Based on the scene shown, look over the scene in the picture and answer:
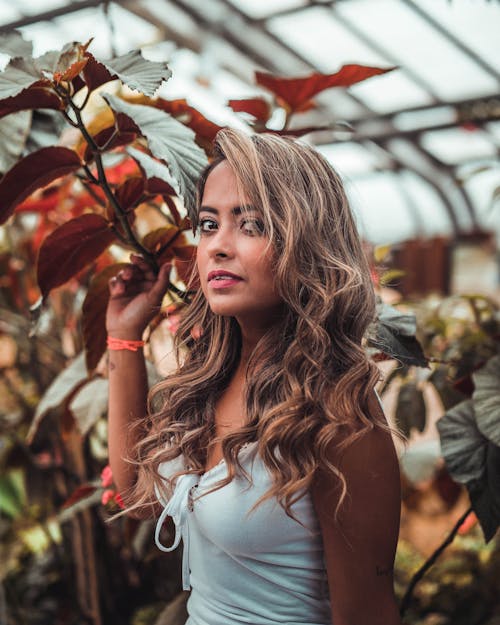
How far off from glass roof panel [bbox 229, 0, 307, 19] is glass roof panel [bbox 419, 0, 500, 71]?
1031mm

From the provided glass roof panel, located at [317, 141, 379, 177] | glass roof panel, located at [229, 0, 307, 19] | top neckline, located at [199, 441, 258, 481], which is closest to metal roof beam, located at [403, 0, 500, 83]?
glass roof panel, located at [229, 0, 307, 19]

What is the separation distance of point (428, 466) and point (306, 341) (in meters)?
0.89

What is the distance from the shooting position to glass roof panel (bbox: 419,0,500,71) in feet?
16.6

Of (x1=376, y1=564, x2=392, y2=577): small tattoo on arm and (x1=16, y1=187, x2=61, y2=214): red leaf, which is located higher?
(x1=16, y1=187, x2=61, y2=214): red leaf

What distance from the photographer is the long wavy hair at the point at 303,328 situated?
3.05 feet

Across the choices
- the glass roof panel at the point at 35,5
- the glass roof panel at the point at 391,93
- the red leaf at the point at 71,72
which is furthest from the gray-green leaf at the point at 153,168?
the glass roof panel at the point at 391,93

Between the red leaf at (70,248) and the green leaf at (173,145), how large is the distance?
0.68 feet

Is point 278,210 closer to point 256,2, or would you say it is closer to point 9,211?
point 9,211

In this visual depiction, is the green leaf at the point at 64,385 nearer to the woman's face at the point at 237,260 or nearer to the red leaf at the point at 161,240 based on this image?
the red leaf at the point at 161,240

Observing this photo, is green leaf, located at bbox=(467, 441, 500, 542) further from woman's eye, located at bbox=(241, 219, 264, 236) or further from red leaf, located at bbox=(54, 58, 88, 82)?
red leaf, located at bbox=(54, 58, 88, 82)

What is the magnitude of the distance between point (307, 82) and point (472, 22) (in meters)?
4.45

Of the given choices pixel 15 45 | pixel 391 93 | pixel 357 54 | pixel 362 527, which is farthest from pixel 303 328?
pixel 391 93

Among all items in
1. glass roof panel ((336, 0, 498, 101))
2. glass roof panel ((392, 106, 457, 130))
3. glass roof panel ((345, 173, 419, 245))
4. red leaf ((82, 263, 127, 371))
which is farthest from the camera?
glass roof panel ((345, 173, 419, 245))

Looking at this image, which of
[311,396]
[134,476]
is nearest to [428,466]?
Result: [134,476]
